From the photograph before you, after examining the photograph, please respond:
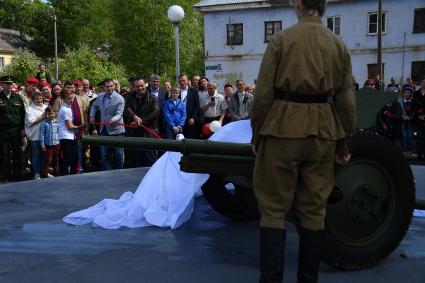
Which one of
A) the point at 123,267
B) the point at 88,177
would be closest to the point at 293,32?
the point at 123,267

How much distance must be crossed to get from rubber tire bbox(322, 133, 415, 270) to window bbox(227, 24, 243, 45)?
100ft

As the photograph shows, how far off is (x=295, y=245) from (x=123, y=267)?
4.23 feet

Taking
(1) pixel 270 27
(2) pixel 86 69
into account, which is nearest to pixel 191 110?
(2) pixel 86 69

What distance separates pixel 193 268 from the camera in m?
3.39

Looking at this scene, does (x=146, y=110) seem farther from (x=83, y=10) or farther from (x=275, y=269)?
(x=83, y=10)

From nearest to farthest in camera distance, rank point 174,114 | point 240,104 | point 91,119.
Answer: point 91,119 → point 174,114 → point 240,104

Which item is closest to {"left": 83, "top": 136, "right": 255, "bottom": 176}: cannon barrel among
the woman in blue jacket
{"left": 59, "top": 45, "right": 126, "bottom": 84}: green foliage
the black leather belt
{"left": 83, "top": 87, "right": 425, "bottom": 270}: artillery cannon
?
{"left": 83, "top": 87, "right": 425, "bottom": 270}: artillery cannon

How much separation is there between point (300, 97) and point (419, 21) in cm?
2895

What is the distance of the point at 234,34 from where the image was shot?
3347cm

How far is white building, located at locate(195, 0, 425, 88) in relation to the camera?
95.2 feet

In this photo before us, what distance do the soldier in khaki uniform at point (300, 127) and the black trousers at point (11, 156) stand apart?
670 centimetres

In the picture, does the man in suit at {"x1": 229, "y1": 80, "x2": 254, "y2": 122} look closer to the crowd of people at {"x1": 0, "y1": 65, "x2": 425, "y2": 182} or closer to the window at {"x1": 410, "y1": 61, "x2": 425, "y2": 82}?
the crowd of people at {"x1": 0, "y1": 65, "x2": 425, "y2": 182}

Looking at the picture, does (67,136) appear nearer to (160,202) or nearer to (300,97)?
(160,202)

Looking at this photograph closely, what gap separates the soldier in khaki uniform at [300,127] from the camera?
2754 millimetres
